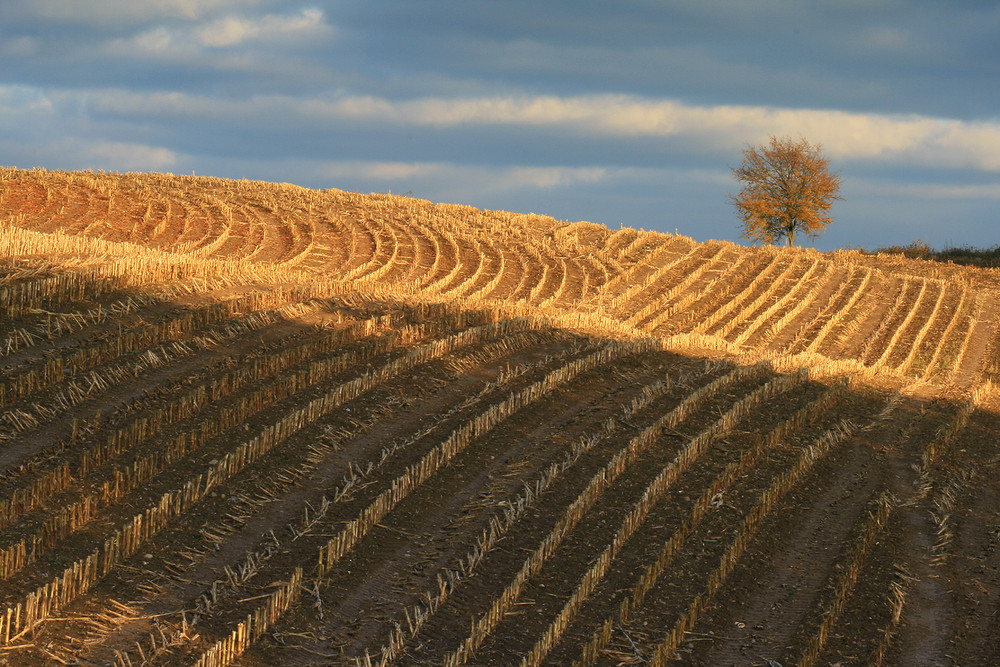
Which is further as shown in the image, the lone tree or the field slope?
the lone tree

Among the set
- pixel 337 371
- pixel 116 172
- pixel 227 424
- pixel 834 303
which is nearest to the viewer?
pixel 227 424

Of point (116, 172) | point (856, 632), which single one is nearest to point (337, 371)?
point (856, 632)

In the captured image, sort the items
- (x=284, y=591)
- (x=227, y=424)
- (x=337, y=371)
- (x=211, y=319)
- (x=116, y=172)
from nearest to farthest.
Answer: (x=284, y=591) < (x=227, y=424) < (x=337, y=371) < (x=211, y=319) < (x=116, y=172)

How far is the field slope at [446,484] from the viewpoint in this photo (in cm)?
1021

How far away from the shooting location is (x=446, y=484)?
13.7 m

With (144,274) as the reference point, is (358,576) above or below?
below

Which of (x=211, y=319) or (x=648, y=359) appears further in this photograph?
(x=648, y=359)

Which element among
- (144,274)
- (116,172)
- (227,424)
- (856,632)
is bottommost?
(856,632)

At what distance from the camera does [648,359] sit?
21.3 m

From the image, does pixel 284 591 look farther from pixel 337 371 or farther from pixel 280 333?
pixel 280 333

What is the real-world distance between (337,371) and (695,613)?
8.98 m

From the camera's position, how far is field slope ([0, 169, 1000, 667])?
33.5 feet

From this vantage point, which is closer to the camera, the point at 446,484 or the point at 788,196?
the point at 446,484

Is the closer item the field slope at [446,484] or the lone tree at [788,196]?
the field slope at [446,484]
